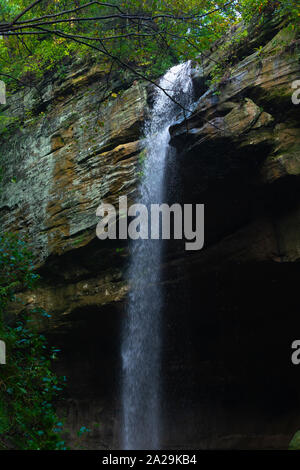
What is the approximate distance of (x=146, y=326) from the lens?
9.20 m

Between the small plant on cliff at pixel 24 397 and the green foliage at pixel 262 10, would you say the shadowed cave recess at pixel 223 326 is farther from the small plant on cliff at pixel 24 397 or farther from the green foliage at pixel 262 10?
the small plant on cliff at pixel 24 397

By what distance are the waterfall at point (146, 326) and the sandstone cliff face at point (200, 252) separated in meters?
0.25

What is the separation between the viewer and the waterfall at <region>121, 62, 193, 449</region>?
900 cm

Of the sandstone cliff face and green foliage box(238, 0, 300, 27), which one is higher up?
green foliage box(238, 0, 300, 27)

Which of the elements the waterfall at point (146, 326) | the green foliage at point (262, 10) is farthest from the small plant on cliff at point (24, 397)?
the green foliage at point (262, 10)

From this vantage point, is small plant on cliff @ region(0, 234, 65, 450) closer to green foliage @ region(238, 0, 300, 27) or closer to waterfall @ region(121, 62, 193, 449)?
waterfall @ region(121, 62, 193, 449)

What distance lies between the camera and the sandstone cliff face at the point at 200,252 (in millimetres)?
7637

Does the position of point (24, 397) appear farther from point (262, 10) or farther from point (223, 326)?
point (262, 10)

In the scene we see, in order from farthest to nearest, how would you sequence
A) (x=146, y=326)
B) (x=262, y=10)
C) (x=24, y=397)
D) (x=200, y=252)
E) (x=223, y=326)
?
(x=146, y=326), (x=223, y=326), (x=200, y=252), (x=262, y=10), (x=24, y=397)

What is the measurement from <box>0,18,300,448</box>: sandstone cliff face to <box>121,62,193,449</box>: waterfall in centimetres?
25

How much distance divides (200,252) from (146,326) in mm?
2189

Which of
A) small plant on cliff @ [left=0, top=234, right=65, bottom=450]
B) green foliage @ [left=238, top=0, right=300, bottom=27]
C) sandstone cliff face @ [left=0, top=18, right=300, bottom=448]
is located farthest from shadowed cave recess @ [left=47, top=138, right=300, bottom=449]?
small plant on cliff @ [left=0, top=234, right=65, bottom=450]

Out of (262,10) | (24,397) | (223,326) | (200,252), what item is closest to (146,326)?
(223,326)

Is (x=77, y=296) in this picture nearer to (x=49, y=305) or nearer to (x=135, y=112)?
(x=49, y=305)
